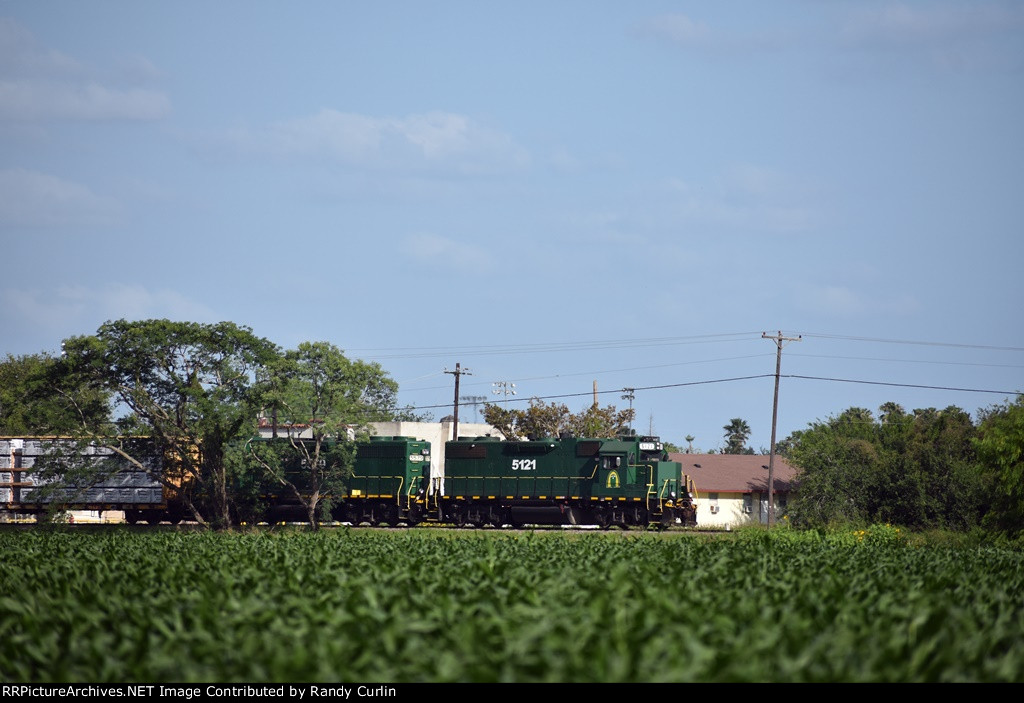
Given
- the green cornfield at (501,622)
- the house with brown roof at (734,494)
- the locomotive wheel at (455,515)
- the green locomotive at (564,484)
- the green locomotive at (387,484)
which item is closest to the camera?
the green cornfield at (501,622)

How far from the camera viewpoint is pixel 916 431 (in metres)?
67.3

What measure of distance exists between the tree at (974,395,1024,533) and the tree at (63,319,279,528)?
3315 centimetres

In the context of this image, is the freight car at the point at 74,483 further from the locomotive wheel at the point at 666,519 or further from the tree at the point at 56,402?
the locomotive wheel at the point at 666,519

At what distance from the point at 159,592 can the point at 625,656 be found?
820 cm

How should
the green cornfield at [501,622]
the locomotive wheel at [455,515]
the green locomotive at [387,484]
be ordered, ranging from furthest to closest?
the locomotive wheel at [455,515]
the green locomotive at [387,484]
the green cornfield at [501,622]

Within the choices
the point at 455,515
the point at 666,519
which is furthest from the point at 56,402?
the point at 666,519

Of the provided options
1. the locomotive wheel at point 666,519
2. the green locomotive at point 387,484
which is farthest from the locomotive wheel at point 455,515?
the locomotive wheel at point 666,519

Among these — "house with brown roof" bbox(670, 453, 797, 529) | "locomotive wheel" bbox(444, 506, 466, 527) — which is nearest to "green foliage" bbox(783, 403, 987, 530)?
"house with brown roof" bbox(670, 453, 797, 529)

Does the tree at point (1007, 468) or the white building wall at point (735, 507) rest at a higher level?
the tree at point (1007, 468)

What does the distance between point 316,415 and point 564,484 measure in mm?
12634

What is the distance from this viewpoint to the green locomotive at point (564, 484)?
2019 inches

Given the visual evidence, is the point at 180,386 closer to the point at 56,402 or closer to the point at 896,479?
the point at 56,402

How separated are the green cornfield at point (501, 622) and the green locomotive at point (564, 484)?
106 feet
